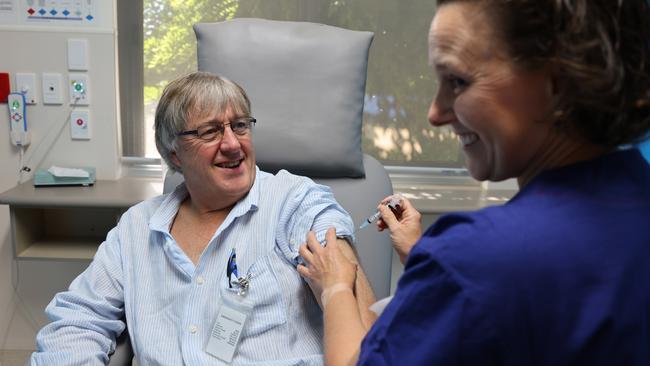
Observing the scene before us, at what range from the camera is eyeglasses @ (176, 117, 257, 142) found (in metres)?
1.56

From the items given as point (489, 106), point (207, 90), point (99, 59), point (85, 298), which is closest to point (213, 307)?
point (85, 298)

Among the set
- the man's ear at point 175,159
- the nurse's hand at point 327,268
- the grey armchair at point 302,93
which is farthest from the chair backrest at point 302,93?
the nurse's hand at point 327,268

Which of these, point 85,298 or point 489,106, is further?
point 85,298

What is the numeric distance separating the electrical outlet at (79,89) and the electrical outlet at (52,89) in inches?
1.8

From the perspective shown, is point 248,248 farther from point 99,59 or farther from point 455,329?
point 99,59

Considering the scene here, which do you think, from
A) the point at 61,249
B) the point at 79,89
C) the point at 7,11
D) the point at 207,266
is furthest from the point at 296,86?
the point at 7,11

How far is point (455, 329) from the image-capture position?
67 cm

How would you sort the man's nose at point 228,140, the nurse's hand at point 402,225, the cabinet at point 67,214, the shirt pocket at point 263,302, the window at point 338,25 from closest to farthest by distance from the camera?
the nurse's hand at point 402,225, the shirt pocket at point 263,302, the man's nose at point 228,140, the cabinet at point 67,214, the window at point 338,25

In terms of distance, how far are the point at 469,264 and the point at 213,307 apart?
3.22 ft

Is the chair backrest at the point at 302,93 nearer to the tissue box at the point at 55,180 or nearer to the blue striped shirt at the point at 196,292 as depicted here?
the blue striped shirt at the point at 196,292

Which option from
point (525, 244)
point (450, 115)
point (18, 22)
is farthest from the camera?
point (18, 22)

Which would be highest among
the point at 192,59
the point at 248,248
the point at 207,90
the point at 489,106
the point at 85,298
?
the point at 489,106

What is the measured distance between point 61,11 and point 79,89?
339 millimetres

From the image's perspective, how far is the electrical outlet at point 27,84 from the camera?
2.42 meters
